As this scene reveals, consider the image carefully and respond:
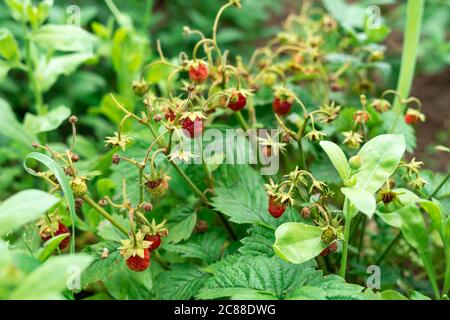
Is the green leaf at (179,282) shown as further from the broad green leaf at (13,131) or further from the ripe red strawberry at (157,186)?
the broad green leaf at (13,131)

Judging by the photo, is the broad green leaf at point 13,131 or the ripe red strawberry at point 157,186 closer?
the ripe red strawberry at point 157,186

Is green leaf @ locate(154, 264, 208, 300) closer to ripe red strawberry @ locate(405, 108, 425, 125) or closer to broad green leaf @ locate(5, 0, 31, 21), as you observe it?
ripe red strawberry @ locate(405, 108, 425, 125)

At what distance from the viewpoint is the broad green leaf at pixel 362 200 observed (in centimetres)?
77

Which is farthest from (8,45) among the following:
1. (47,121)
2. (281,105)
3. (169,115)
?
(281,105)

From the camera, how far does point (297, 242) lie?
2.78 feet

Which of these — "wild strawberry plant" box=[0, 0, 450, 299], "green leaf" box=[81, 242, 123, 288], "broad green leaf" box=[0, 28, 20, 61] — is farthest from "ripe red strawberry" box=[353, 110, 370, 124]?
"broad green leaf" box=[0, 28, 20, 61]

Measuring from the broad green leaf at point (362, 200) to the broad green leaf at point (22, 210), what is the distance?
1.22ft

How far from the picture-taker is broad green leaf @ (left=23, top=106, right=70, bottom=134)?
4.06ft

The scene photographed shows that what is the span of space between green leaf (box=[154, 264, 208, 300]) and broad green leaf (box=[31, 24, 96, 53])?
0.54 metres

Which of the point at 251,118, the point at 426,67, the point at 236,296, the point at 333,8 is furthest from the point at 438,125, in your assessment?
the point at 236,296

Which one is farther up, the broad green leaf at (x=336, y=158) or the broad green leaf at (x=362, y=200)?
the broad green leaf at (x=336, y=158)

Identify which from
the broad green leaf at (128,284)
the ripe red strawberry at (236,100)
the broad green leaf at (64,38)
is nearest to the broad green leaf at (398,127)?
the ripe red strawberry at (236,100)

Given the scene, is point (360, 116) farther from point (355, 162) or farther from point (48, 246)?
point (48, 246)

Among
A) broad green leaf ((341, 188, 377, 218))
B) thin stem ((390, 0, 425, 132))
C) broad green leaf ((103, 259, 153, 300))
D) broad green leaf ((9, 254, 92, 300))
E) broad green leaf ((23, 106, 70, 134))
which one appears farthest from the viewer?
thin stem ((390, 0, 425, 132))
